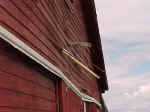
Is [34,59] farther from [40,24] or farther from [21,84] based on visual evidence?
[40,24]

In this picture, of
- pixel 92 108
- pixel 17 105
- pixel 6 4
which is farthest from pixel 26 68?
pixel 92 108

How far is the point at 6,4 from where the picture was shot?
2709 mm

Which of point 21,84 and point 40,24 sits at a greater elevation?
point 40,24

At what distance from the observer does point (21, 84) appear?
290 cm

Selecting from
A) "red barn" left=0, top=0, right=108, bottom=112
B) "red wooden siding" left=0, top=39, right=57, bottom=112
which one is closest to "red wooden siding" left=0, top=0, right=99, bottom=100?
"red barn" left=0, top=0, right=108, bottom=112

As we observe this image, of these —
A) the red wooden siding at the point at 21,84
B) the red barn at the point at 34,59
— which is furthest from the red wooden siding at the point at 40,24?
the red wooden siding at the point at 21,84

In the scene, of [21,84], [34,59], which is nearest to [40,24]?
[34,59]

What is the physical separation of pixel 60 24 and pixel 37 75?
2027 mm

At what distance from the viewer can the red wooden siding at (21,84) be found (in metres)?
2.54

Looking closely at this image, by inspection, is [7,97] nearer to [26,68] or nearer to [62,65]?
[26,68]

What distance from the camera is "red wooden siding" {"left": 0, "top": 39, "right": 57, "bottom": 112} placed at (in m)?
2.54

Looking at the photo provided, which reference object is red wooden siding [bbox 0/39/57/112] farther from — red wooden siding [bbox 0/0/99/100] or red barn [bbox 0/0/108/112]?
red wooden siding [bbox 0/0/99/100]

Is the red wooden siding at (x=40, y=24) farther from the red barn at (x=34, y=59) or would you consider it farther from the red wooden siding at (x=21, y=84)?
the red wooden siding at (x=21, y=84)

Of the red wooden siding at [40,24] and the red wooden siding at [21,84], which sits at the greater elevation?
the red wooden siding at [40,24]
